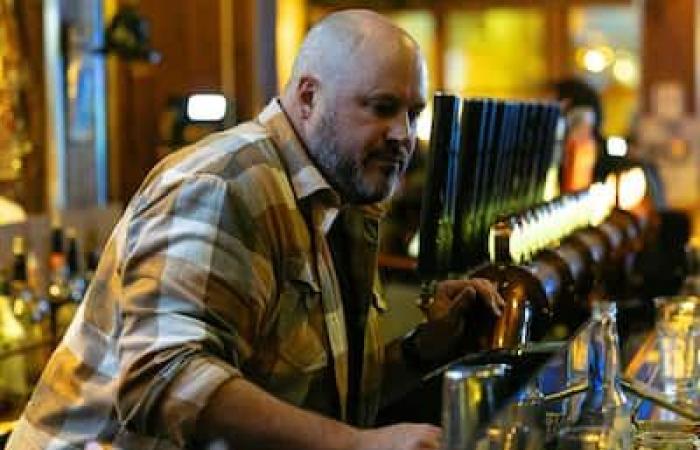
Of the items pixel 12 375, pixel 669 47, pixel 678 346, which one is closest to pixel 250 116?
pixel 12 375

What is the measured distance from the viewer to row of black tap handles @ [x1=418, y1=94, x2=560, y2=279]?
Answer: 2.18m

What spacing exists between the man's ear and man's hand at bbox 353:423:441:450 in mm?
503

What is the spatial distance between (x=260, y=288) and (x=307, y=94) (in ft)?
1.01

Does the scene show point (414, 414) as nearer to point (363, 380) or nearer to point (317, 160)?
point (363, 380)

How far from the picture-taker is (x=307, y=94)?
1.91m

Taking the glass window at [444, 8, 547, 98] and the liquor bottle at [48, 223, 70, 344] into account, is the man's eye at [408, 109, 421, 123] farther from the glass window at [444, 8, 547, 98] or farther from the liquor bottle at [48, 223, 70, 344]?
the glass window at [444, 8, 547, 98]

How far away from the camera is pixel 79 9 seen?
450 cm

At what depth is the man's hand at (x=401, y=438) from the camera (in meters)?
1.55

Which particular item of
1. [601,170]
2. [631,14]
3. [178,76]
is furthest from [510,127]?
[631,14]

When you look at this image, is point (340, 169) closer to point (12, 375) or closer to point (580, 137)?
point (12, 375)

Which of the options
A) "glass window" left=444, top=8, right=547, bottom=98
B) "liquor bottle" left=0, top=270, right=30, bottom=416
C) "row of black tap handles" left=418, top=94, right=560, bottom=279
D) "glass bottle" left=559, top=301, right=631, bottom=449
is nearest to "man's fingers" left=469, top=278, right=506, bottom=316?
"row of black tap handles" left=418, top=94, right=560, bottom=279

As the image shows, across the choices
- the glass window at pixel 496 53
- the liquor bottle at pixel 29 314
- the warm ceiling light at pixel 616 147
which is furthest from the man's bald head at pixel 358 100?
the glass window at pixel 496 53

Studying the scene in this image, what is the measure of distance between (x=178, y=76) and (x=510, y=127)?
3.19 m

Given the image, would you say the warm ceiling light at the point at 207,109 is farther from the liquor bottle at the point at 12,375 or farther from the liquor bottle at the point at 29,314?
the liquor bottle at the point at 12,375
